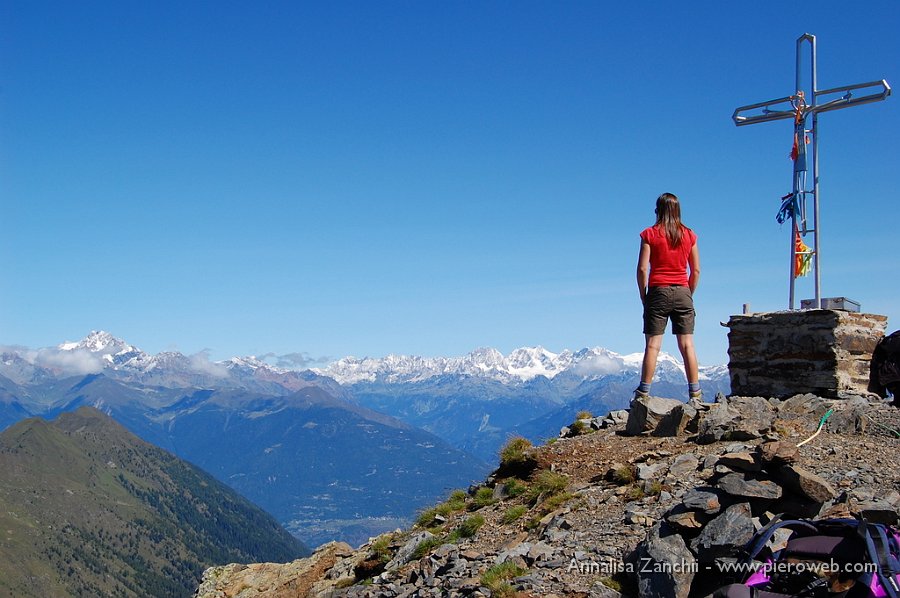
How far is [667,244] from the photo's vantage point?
44.4 ft

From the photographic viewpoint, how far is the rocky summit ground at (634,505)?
8.19 meters

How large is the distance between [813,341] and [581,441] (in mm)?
4984

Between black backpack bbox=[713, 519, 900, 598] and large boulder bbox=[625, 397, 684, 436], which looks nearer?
black backpack bbox=[713, 519, 900, 598]

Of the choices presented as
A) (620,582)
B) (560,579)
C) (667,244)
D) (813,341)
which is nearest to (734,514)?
(620,582)

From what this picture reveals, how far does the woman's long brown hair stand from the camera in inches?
533

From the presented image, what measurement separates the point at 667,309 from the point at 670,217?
5.36ft

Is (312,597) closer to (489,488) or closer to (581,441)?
(489,488)

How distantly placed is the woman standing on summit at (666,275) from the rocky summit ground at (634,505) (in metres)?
1.47

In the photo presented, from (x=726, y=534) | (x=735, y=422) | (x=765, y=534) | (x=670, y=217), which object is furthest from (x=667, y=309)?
(x=765, y=534)

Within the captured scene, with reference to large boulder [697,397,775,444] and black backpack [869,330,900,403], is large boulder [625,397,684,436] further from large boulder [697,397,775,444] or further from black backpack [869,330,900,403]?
black backpack [869,330,900,403]

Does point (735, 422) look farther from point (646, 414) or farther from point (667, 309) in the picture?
point (667, 309)

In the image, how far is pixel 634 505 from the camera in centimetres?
1044

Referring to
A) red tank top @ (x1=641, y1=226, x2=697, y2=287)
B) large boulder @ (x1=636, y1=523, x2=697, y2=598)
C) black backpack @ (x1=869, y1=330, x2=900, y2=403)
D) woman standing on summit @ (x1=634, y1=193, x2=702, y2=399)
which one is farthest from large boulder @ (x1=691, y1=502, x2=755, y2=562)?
black backpack @ (x1=869, y1=330, x2=900, y2=403)

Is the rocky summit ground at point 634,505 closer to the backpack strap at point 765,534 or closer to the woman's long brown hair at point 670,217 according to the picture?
the backpack strap at point 765,534
